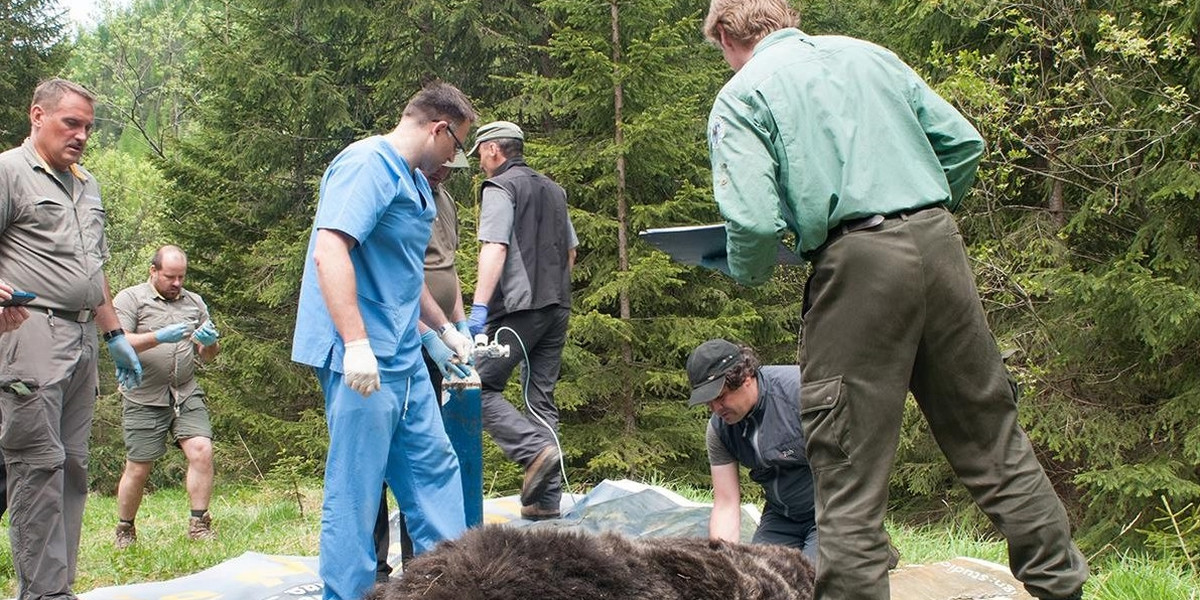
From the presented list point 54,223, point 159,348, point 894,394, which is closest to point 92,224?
point 54,223

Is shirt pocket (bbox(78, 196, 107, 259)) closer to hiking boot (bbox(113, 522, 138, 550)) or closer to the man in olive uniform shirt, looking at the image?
the man in olive uniform shirt

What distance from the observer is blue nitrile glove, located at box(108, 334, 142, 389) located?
4574 millimetres

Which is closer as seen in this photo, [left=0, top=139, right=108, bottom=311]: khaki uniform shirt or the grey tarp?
the grey tarp

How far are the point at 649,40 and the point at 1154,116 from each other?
4.61m

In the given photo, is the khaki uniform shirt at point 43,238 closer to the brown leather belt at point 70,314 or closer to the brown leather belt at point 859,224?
the brown leather belt at point 70,314

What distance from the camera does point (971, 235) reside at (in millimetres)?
9898

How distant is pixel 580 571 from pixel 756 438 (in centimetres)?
141

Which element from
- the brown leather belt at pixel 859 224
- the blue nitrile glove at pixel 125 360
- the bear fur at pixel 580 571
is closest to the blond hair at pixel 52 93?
the blue nitrile glove at pixel 125 360

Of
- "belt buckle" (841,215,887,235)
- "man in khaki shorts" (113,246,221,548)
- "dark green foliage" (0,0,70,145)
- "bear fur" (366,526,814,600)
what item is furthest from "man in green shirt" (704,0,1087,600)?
"dark green foliage" (0,0,70,145)

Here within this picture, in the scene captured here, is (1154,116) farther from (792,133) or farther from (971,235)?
(792,133)

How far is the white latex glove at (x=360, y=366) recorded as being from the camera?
3.38m

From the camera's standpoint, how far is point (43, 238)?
4.02 metres

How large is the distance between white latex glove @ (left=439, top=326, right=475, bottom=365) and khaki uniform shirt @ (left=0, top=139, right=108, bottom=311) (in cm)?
137

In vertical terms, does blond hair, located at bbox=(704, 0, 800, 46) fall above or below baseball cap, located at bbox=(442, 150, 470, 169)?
above
